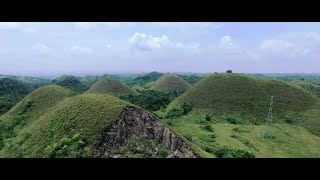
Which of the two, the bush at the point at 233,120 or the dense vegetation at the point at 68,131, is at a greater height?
the dense vegetation at the point at 68,131

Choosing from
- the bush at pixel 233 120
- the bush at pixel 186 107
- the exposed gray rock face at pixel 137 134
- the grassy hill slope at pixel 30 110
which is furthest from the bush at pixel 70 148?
the bush at pixel 186 107

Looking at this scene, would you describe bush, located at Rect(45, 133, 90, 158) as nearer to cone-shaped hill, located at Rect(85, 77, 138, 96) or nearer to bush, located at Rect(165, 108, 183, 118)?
bush, located at Rect(165, 108, 183, 118)

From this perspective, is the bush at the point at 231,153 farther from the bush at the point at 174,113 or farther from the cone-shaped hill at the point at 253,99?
the cone-shaped hill at the point at 253,99

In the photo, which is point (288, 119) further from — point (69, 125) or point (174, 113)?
point (69, 125)

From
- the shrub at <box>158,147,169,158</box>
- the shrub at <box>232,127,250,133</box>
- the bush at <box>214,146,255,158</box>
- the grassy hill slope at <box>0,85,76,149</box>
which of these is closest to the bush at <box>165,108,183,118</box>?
the shrub at <box>232,127,250,133</box>

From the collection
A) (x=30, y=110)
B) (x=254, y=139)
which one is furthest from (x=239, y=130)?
(x=30, y=110)
